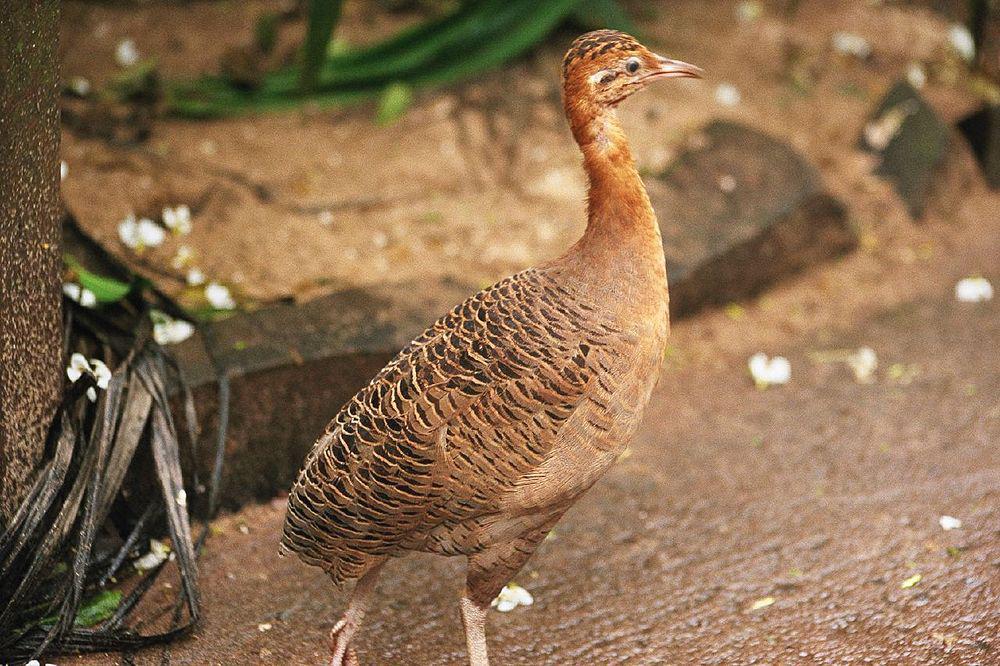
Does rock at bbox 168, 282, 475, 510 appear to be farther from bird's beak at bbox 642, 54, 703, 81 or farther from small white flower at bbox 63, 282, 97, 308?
bird's beak at bbox 642, 54, 703, 81

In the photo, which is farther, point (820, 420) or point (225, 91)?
point (225, 91)

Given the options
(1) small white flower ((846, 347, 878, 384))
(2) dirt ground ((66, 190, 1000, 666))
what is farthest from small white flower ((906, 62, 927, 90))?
(1) small white flower ((846, 347, 878, 384))

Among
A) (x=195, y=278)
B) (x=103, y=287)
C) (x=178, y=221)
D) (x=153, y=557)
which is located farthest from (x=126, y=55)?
(x=153, y=557)

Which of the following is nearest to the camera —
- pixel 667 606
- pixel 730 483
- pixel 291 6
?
pixel 667 606

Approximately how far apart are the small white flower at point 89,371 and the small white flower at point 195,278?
94 cm

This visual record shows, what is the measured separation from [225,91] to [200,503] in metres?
2.80

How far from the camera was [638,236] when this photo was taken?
132 inches

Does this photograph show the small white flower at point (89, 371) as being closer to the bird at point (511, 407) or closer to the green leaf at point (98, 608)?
the green leaf at point (98, 608)

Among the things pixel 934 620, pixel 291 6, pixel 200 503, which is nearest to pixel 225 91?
pixel 291 6

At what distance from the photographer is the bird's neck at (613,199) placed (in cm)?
334

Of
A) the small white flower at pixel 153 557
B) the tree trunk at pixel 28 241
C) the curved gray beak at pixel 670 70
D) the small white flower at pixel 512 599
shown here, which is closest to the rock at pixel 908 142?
the curved gray beak at pixel 670 70

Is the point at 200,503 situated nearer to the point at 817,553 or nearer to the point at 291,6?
Result: the point at 817,553

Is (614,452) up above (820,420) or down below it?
above

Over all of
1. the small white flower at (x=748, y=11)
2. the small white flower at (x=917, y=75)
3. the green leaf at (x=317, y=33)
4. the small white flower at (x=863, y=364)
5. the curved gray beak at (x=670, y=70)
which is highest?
the curved gray beak at (x=670, y=70)
